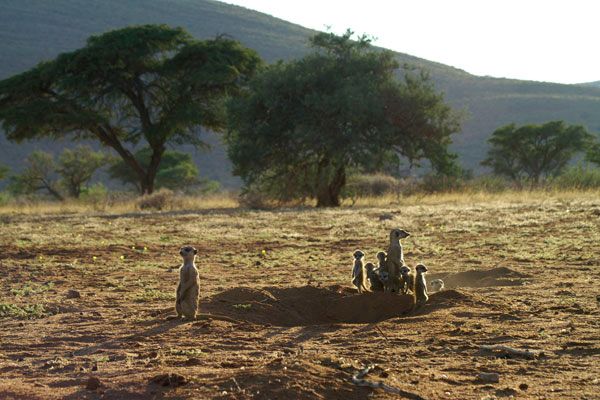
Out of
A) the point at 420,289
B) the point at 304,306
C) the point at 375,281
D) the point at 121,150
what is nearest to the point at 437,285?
the point at 375,281

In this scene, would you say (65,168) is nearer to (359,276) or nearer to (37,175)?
(37,175)

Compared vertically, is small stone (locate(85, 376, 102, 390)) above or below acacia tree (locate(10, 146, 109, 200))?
above

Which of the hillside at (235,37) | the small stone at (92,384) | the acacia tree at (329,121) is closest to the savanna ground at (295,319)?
the small stone at (92,384)

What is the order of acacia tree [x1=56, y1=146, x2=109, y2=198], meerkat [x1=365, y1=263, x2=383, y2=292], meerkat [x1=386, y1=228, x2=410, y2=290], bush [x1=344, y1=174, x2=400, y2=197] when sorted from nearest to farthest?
meerkat [x1=386, y1=228, x2=410, y2=290] < meerkat [x1=365, y1=263, x2=383, y2=292] < bush [x1=344, y1=174, x2=400, y2=197] < acacia tree [x1=56, y1=146, x2=109, y2=198]

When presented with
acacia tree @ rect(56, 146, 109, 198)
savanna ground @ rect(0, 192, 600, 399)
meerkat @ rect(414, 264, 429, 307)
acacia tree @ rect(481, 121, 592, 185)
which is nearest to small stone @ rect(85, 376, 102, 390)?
savanna ground @ rect(0, 192, 600, 399)

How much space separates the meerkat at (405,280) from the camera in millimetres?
8234

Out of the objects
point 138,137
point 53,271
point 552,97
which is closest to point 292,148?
point 138,137

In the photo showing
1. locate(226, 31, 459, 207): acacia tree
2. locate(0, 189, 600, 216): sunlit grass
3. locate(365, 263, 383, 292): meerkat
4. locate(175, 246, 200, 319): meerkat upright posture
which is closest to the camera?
locate(175, 246, 200, 319): meerkat upright posture

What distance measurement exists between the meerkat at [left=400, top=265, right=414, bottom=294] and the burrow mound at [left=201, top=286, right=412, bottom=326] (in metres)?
0.30

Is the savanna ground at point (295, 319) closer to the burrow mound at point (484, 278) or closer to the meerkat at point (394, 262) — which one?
the burrow mound at point (484, 278)

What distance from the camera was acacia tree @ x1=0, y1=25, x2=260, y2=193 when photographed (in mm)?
28312

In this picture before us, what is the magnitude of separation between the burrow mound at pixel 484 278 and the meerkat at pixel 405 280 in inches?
47.5

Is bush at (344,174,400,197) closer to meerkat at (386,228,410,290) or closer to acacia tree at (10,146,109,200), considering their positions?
acacia tree at (10,146,109,200)

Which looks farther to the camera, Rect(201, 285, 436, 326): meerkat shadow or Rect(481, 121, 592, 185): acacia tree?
Rect(481, 121, 592, 185): acacia tree
